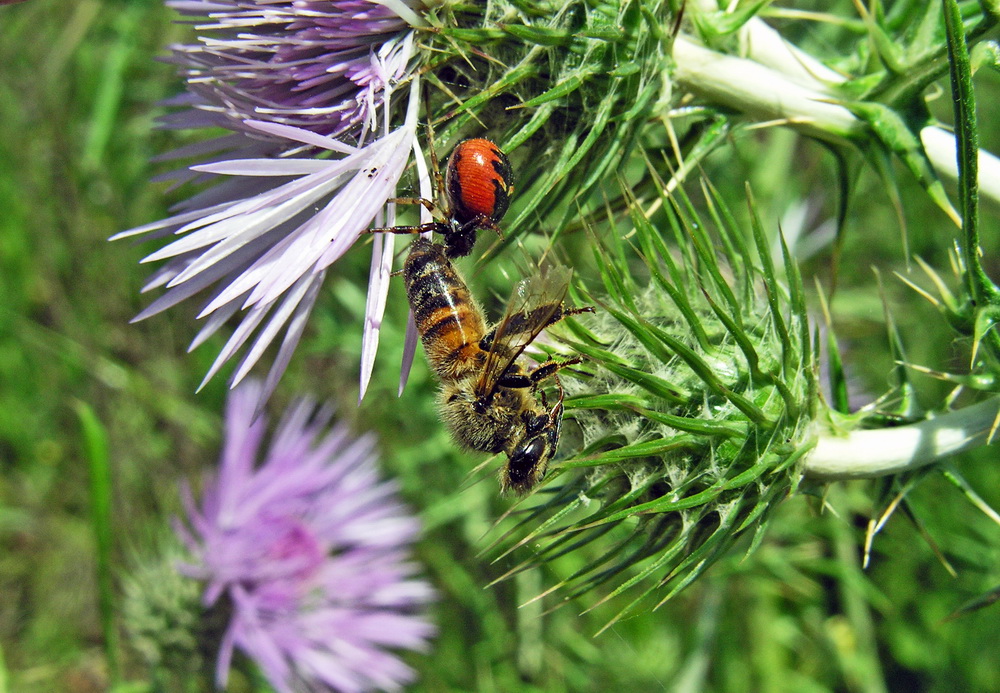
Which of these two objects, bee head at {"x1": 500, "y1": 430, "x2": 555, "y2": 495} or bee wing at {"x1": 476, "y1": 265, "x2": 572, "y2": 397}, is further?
bee head at {"x1": 500, "y1": 430, "x2": 555, "y2": 495}

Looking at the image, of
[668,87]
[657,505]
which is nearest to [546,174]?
[668,87]

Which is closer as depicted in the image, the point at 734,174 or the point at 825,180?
the point at 734,174

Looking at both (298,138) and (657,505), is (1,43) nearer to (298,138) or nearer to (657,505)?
(298,138)

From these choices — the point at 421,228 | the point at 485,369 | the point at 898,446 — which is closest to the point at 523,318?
the point at 485,369

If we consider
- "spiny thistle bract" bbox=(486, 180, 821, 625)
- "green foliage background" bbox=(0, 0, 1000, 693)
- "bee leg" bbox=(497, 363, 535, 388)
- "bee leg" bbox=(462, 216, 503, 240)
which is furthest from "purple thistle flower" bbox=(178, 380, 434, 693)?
"spiny thistle bract" bbox=(486, 180, 821, 625)

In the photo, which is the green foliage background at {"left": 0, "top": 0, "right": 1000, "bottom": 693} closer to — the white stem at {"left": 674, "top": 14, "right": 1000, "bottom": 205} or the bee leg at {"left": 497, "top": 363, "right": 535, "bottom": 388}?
the white stem at {"left": 674, "top": 14, "right": 1000, "bottom": 205}

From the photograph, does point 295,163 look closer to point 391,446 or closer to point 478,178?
point 478,178
